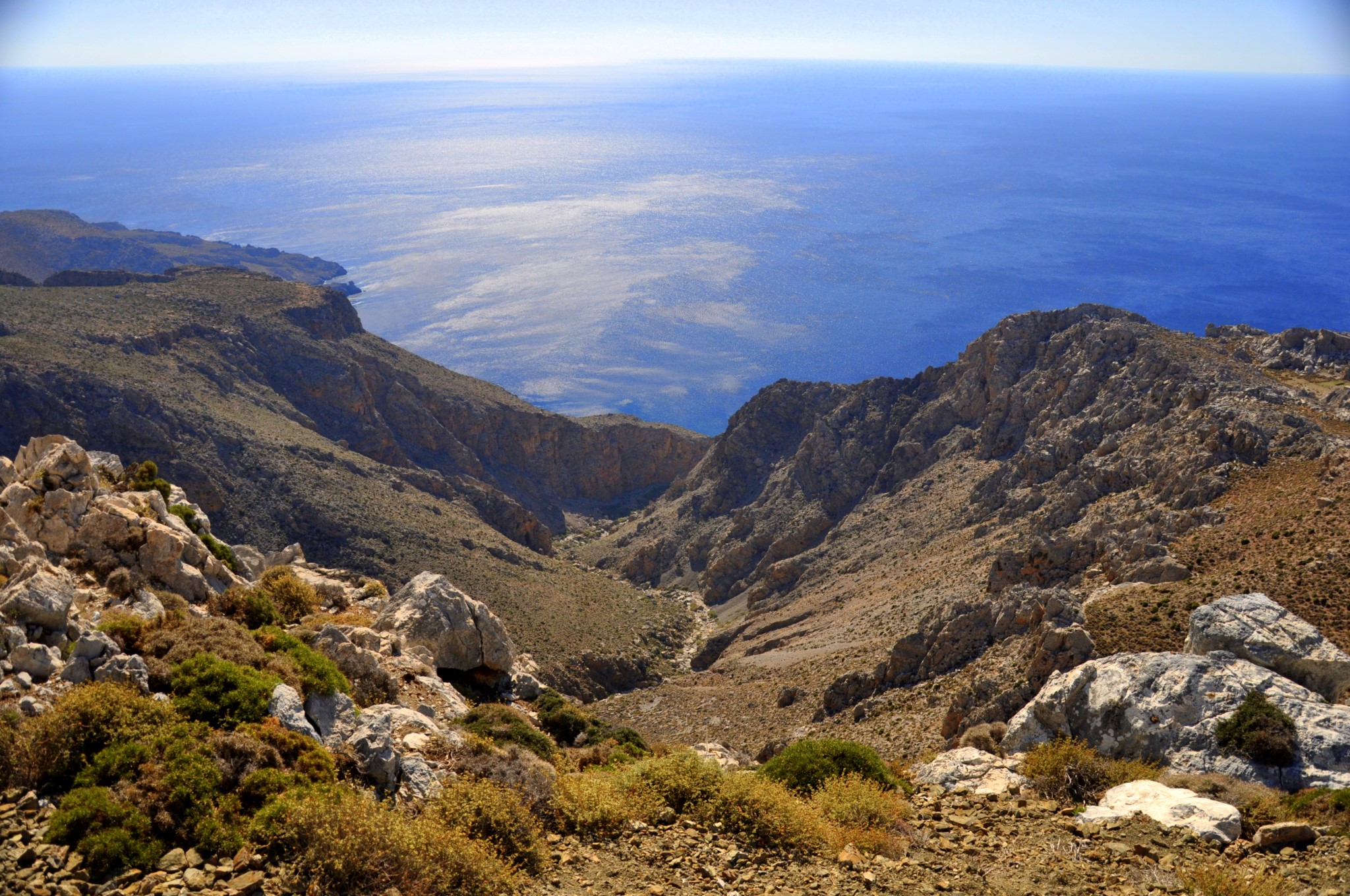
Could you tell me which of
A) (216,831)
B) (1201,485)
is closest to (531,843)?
(216,831)

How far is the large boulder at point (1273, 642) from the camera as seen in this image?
1686cm

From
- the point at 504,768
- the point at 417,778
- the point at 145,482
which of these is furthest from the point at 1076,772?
the point at 145,482

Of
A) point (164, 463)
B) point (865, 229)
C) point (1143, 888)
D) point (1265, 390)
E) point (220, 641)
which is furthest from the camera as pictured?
point (865, 229)

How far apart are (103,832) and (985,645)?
25446mm

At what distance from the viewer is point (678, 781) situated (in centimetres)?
1323

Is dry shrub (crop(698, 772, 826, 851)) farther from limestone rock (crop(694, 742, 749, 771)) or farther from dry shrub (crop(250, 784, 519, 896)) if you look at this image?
limestone rock (crop(694, 742, 749, 771))

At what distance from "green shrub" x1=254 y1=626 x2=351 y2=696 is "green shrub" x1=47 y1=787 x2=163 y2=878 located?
4.27m

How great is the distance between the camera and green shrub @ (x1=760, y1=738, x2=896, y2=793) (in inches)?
614

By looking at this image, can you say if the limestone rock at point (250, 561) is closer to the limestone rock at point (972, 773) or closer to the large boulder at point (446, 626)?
the large boulder at point (446, 626)

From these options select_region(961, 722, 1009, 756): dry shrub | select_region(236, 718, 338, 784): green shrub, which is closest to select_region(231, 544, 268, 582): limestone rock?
select_region(236, 718, 338, 784): green shrub

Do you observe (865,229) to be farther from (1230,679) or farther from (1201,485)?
(1230,679)

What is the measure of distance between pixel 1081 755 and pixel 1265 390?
30570 mm

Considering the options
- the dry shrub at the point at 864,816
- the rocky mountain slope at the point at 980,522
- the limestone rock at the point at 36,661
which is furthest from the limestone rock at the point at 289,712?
the rocky mountain slope at the point at 980,522

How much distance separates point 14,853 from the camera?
8914 millimetres
